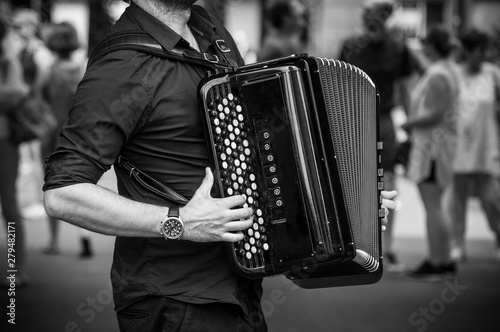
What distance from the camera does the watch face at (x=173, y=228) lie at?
92.5 inches

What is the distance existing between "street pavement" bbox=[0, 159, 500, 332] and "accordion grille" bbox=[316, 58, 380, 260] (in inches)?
116

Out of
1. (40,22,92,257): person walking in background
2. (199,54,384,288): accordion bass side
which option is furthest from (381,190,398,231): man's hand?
(40,22,92,257): person walking in background

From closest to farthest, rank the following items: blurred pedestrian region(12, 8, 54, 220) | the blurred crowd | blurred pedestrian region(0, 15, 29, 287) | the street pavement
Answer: the street pavement < blurred pedestrian region(0, 15, 29, 287) < the blurred crowd < blurred pedestrian region(12, 8, 54, 220)

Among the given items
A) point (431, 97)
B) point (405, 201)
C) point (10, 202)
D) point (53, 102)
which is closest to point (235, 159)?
point (10, 202)

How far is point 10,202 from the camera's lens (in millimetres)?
6309

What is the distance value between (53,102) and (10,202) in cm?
148

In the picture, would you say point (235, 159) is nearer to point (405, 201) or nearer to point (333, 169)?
point (333, 169)

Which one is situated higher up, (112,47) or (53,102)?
(112,47)

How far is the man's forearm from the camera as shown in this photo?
2.30m

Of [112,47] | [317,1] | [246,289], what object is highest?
[112,47]

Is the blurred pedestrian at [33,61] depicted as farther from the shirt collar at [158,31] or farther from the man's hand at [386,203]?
the man's hand at [386,203]

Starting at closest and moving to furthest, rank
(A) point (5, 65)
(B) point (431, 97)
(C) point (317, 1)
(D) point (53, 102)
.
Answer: (A) point (5, 65) → (B) point (431, 97) → (D) point (53, 102) → (C) point (317, 1)

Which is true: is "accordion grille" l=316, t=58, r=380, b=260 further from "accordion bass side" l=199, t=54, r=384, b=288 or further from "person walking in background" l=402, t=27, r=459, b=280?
"person walking in background" l=402, t=27, r=459, b=280

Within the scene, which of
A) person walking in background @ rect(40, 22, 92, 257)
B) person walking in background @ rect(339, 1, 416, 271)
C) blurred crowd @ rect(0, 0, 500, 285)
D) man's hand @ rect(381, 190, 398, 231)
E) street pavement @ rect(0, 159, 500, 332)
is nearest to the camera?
man's hand @ rect(381, 190, 398, 231)
